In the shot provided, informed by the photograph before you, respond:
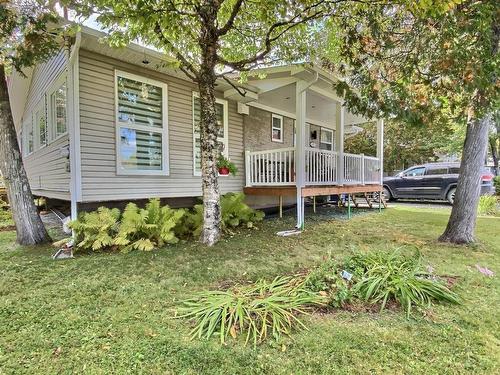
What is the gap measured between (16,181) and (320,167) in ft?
20.7

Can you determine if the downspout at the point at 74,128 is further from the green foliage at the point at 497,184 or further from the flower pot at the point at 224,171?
the green foliage at the point at 497,184

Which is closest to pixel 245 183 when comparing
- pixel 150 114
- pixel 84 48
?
pixel 150 114

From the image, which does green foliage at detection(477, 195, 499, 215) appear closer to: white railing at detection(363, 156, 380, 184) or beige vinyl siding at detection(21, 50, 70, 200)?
white railing at detection(363, 156, 380, 184)

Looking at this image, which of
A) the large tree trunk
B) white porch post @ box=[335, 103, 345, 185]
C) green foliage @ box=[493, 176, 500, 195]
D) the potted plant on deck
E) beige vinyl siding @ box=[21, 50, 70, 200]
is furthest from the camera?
green foliage @ box=[493, 176, 500, 195]

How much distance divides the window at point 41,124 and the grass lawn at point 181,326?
4.30 metres

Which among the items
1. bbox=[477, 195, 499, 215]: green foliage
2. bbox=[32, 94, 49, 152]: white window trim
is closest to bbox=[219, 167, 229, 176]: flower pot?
bbox=[32, 94, 49, 152]: white window trim

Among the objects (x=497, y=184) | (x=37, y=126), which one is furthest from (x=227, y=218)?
(x=497, y=184)

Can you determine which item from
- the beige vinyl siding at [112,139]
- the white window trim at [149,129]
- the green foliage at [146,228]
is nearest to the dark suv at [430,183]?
the beige vinyl siding at [112,139]

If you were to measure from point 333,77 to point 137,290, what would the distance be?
6.32m

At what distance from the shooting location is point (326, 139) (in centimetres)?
1294

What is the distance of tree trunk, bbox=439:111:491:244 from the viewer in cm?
533

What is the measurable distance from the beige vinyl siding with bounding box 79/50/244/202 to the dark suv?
1057 cm

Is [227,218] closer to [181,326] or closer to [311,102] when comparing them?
[181,326]

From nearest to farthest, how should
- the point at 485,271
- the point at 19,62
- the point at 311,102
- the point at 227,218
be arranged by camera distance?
the point at 485,271 < the point at 19,62 < the point at 227,218 < the point at 311,102
